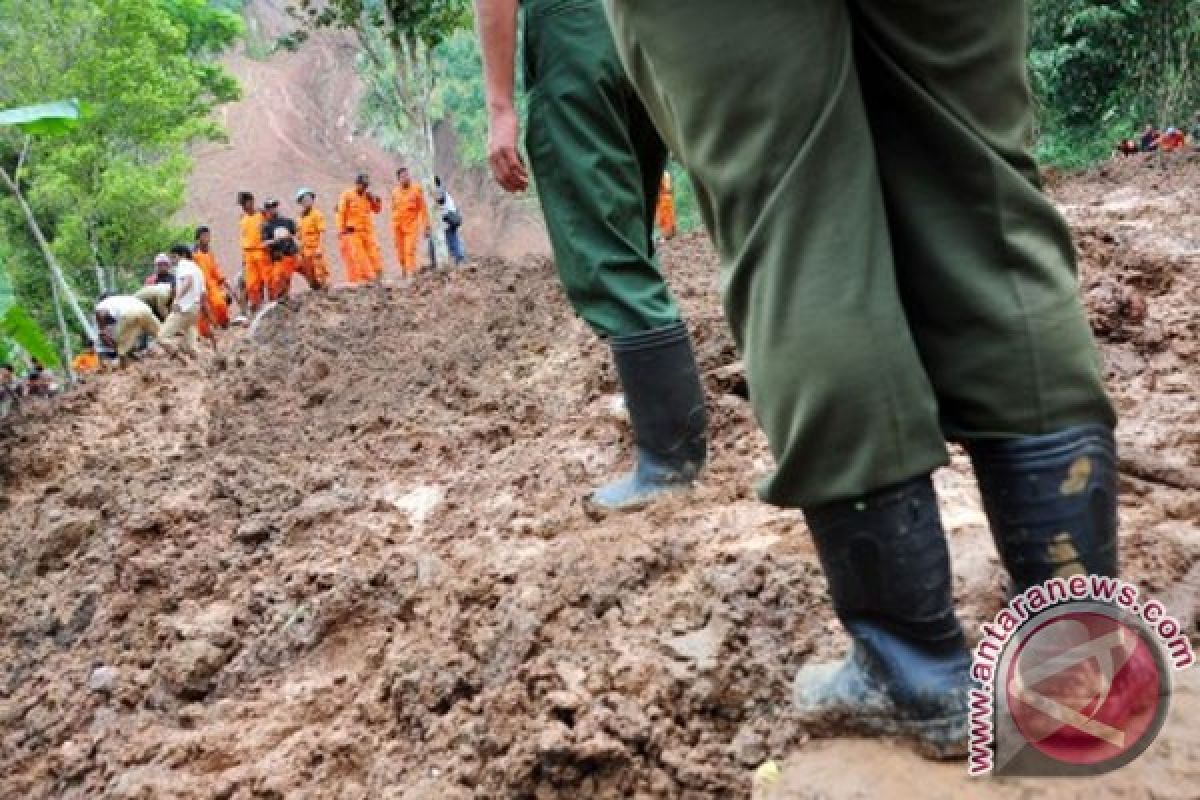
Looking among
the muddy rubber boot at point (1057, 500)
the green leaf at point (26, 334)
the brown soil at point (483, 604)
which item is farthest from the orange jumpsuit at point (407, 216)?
the muddy rubber boot at point (1057, 500)

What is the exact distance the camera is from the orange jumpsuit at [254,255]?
13.4 meters

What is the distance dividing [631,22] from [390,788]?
3.54 ft

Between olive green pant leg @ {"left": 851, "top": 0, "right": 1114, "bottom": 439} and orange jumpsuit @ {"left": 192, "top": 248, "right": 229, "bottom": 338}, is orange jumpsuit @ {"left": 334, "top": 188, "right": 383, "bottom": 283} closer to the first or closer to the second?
orange jumpsuit @ {"left": 192, "top": 248, "right": 229, "bottom": 338}

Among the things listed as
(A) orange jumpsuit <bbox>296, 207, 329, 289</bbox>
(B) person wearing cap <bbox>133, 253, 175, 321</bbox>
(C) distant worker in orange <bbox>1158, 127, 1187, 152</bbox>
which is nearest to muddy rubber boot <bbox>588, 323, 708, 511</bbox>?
(B) person wearing cap <bbox>133, 253, 175, 321</bbox>

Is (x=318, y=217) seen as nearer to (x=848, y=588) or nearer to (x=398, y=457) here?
(x=398, y=457)

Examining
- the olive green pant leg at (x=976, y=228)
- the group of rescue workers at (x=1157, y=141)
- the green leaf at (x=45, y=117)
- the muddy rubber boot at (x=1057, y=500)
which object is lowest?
the group of rescue workers at (x=1157, y=141)

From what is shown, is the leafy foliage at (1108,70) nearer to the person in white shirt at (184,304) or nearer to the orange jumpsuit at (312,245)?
the orange jumpsuit at (312,245)

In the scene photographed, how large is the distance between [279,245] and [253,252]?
3.43 feet

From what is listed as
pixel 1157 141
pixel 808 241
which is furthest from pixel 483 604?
pixel 1157 141

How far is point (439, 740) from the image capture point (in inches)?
58.5

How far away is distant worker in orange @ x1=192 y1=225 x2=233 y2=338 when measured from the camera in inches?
520

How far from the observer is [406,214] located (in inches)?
611

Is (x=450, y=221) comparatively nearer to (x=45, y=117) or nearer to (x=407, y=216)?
(x=407, y=216)

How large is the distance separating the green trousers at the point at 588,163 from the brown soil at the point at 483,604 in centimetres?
47
